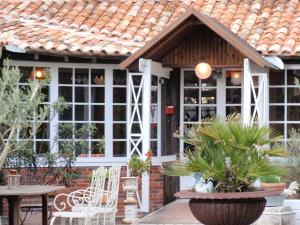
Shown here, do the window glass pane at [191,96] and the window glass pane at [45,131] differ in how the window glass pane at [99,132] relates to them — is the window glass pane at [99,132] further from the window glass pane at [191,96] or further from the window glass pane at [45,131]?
the window glass pane at [191,96]

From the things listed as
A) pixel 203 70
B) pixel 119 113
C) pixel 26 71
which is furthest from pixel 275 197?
pixel 26 71

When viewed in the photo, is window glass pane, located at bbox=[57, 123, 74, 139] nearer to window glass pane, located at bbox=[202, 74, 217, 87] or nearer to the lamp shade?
the lamp shade

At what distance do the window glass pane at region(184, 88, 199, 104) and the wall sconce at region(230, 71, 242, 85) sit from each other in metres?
0.76

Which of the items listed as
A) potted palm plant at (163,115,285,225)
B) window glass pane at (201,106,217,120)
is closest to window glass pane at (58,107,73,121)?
window glass pane at (201,106,217,120)

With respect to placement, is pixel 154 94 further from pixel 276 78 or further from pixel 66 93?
pixel 276 78

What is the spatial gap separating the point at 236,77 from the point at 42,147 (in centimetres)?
405

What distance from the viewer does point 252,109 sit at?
53.1ft

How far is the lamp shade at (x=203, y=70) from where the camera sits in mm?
15523

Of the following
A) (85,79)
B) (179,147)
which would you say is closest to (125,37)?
(85,79)

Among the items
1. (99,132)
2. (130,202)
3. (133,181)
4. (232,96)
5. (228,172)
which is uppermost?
(232,96)

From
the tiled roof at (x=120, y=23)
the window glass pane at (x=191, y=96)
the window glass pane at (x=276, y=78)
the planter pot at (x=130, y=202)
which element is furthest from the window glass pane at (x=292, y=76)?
the planter pot at (x=130, y=202)

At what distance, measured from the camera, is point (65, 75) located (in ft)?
52.5

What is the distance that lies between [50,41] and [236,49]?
3393mm

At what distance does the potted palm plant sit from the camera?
9898 mm
